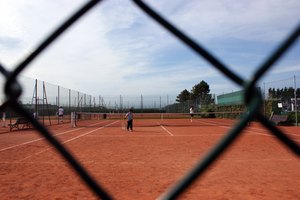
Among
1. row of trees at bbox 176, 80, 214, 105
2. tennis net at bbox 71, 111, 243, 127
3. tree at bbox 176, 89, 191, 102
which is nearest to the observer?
tennis net at bbox 71, 111, 243, 127

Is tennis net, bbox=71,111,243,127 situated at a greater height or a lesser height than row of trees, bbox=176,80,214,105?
lesser

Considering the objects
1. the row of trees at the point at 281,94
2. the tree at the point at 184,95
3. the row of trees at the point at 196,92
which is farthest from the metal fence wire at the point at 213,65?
the tree at the point at 184,95

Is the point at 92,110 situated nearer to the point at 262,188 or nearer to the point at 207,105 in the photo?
the point at 207,105

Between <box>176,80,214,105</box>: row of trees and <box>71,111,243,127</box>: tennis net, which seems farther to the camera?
<box>176,80,214,105</box>: row of trees

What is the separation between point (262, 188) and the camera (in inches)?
285

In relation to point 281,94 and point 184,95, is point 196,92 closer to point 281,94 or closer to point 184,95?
point 184,95

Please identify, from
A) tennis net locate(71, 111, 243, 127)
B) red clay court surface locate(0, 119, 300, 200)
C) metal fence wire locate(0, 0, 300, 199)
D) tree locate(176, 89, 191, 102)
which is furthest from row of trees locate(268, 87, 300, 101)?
tree locate(176, 89, 191, 102)

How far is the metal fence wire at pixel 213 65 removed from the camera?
1029 millimetres

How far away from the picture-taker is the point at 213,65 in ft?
3.62

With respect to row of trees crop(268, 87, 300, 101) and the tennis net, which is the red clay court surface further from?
the tennis net

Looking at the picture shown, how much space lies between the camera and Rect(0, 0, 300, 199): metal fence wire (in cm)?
103

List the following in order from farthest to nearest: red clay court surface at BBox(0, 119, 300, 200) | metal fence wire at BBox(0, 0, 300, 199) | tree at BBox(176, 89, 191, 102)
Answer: tree at BBox(176, 89, 191, 102) < red clay court surface at BBox(0, 119, 300, 200) < metal fence wire at BBox(0, 0, 300, 199)

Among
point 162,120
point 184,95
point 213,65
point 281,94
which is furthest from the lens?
point 184,95

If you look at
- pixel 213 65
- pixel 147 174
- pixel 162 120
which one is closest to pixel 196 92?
pixel 162 120
